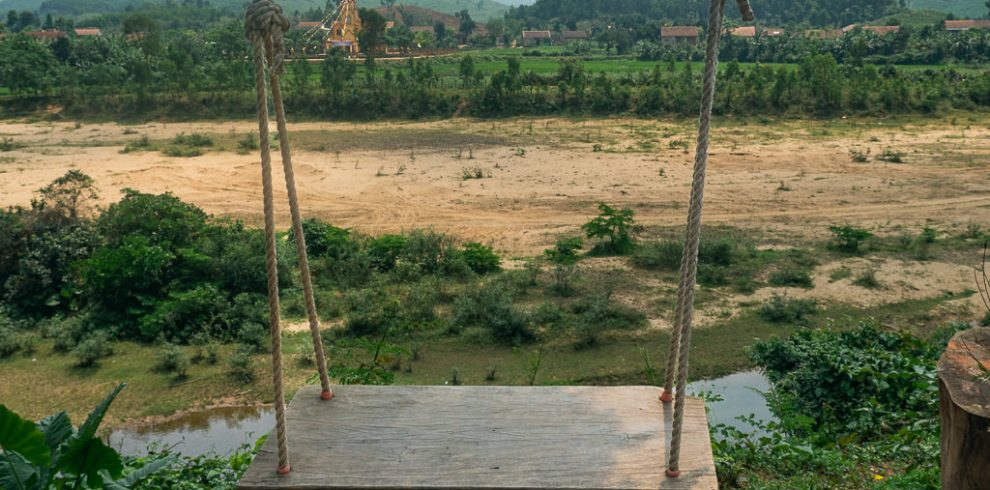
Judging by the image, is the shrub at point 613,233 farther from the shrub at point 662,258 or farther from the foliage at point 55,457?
the foliage at point 55,457

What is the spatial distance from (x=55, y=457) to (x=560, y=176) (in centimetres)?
1469

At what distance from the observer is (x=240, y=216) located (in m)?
15.8

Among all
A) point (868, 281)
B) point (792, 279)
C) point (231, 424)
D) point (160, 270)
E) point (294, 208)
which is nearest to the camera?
point (294, 208)

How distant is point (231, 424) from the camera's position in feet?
27.9

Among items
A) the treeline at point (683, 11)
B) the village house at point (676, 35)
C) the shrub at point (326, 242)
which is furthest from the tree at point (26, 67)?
the treeline at point (683, 11)

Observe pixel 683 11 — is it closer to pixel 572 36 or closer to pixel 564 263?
pixel 572 36

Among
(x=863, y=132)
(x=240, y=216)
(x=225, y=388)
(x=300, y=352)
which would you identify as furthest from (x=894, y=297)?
(x=863, y=132)

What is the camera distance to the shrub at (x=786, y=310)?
1034cm

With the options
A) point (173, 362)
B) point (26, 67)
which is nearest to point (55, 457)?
point (173, 362)

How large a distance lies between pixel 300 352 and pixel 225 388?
0.95m

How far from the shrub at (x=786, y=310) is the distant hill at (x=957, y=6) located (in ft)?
267

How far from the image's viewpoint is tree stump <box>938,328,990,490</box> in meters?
3.68

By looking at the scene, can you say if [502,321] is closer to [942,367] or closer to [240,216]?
[942,367]

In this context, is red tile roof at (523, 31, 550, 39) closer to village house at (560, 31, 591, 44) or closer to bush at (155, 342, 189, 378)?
village house at (560, 31, 591, 44)
